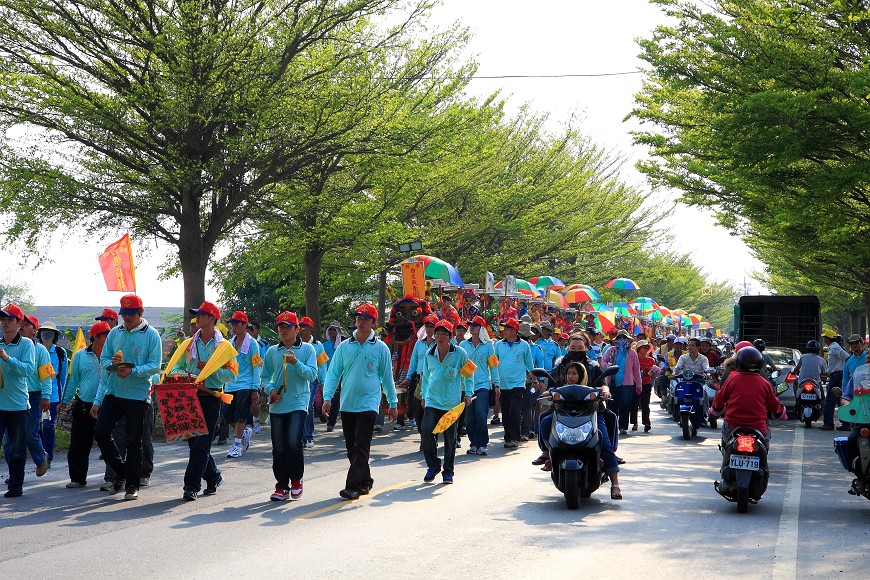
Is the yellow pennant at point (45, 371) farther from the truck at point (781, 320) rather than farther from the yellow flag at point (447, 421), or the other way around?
the truck at point (781, 320)

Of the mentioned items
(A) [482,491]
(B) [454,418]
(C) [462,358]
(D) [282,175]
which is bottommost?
(A) [482,491]

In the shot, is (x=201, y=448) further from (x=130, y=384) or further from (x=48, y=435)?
(x=48, y=435)

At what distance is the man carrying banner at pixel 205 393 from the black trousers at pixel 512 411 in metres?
5.59

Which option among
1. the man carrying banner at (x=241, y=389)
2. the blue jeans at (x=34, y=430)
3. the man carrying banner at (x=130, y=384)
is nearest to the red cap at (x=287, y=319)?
the man carrying banner at (x=130, y=384)

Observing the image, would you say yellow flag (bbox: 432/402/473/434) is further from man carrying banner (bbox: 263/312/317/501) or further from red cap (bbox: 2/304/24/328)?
red cap (bbox: 2/304/24/328)

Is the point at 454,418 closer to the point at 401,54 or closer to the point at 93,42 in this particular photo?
the point at 93,42

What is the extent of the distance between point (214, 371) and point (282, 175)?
9763 millimetres

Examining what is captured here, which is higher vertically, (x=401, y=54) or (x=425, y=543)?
(x=401, y=54)

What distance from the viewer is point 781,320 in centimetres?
2453

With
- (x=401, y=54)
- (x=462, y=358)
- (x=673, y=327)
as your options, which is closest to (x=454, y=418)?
(x=462, y=358)

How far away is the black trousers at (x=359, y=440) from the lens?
8.83 m

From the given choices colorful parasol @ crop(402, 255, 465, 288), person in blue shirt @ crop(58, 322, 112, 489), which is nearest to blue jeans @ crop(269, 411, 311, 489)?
person in blue shirt @ crop(58, 322, 112, 489)

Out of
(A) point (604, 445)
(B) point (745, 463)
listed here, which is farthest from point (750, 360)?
(A) point (604, 445)

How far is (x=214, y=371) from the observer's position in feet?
28.7
